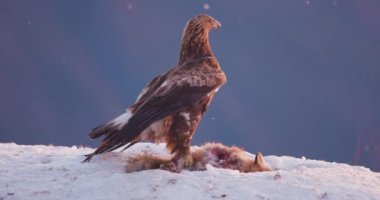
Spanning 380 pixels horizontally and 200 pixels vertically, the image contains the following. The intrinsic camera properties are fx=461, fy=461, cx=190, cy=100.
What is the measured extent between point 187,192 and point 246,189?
0.77 meters

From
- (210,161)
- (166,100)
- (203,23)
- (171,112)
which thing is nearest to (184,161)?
(210,161)

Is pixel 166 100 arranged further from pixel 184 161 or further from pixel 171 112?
→ pixel 184 161

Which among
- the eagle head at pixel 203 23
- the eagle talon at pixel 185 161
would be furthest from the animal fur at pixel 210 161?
the eagle head at pixel 203 23

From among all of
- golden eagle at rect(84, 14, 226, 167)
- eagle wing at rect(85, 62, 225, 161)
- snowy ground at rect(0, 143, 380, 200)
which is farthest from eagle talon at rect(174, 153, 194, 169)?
eagle wing at rect(85, 62, 225, 161)

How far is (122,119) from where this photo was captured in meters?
6.87

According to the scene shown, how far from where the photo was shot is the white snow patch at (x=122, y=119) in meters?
6.76

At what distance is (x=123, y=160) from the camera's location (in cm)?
762

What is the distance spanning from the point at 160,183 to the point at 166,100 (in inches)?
47.8

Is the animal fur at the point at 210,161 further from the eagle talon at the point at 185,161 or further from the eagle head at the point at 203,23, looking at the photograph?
the eagle head at the point at 203,23

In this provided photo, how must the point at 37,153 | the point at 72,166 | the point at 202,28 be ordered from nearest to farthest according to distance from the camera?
the point at 72,166
the point at 202,28
the point at 37,153

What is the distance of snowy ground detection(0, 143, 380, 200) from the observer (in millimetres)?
5911

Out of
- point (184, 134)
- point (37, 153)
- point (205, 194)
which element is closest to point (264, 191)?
point (205, 194)

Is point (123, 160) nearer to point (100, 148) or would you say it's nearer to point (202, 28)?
point (100, 148)

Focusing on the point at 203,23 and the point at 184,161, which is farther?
the point at 203,23
